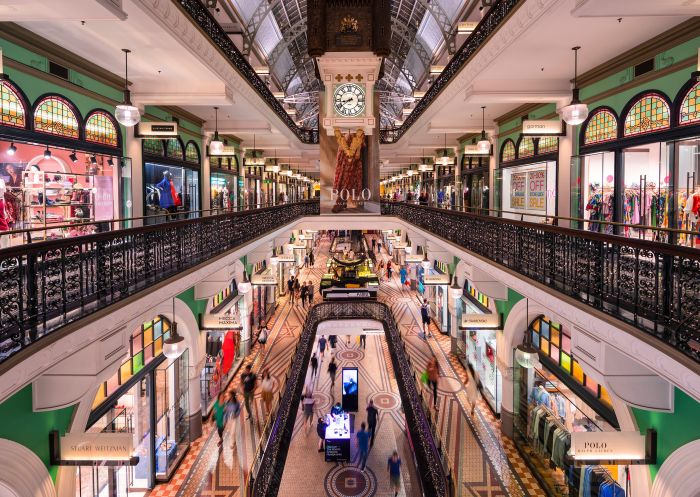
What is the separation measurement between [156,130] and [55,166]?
2.51m

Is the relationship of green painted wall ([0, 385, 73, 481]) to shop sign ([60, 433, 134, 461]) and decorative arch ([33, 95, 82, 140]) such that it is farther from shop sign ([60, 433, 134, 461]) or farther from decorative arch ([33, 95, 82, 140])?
decorative arch ([33, 95, 82, 140])

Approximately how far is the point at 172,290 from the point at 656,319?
610cm

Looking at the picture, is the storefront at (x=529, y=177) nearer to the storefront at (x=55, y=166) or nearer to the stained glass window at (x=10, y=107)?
the storefront at (x=55, y=166)

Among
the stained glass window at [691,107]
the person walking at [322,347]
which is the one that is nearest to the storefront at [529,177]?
the stained glass window at [691,107]

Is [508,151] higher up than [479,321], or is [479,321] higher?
[508,151]

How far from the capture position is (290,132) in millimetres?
19141

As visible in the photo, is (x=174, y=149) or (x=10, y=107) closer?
(x=10, y=107)

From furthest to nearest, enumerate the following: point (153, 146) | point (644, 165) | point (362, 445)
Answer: point (362, 445) < point (153, 146) < point (644, 165)

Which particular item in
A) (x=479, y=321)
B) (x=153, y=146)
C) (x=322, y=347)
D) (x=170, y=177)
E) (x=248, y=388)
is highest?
(x=153, y=146)

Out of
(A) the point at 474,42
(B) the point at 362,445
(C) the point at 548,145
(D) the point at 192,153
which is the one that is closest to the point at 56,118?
(D) the point at 192,153

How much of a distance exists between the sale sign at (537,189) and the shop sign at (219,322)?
8.63m

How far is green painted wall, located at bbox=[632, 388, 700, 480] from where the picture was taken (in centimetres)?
538

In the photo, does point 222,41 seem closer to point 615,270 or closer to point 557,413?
point 615,270

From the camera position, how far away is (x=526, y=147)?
13.1m
